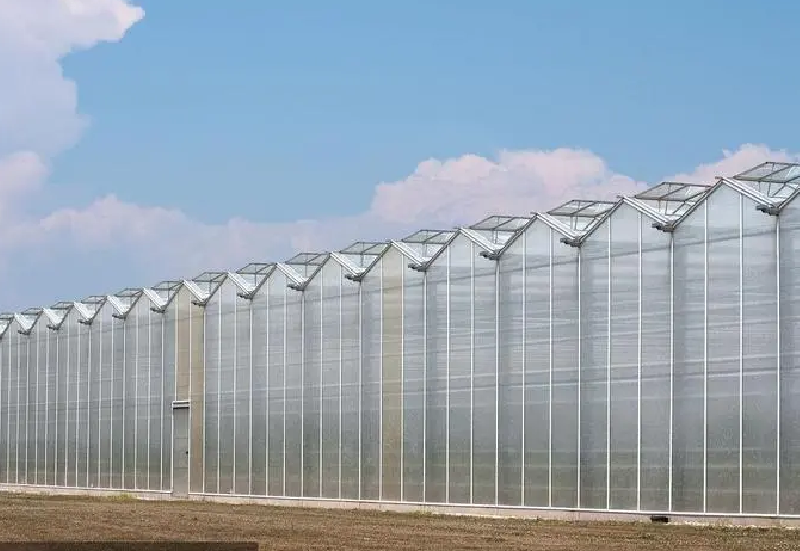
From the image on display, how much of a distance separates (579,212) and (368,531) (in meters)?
13.0

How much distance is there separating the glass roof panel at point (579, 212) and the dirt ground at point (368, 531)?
9537 millimetres

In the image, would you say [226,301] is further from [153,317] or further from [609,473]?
[609,473]

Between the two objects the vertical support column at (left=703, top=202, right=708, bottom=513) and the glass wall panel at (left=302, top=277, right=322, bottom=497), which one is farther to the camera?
the glass wall panel at (left=302, top=277, right=322, bottom=497)

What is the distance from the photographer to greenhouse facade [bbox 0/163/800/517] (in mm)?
40344

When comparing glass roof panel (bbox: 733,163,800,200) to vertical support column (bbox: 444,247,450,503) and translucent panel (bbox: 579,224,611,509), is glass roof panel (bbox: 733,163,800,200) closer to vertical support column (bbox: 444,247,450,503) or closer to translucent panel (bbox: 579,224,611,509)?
translucent panel (bbox: 579,224,611,509)

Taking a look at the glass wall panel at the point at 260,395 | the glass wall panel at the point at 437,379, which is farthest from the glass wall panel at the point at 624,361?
the glass wall panel at the point at 260,395

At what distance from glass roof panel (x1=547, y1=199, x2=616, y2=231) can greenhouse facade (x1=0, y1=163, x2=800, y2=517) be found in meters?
0.07

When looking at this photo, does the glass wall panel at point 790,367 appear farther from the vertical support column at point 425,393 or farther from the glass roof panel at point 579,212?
the vertical support column at point 425,393

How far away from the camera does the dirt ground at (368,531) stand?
34531 millimetres

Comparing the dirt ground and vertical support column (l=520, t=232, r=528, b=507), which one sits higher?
vertical support column (l=520, t=232, r=528, b=507)

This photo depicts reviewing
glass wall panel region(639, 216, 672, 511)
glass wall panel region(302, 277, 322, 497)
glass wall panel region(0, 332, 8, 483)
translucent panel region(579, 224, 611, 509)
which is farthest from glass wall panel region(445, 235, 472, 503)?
glass wall panel region(0, 332, 8, 483)

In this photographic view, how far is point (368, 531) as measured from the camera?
40.4 m

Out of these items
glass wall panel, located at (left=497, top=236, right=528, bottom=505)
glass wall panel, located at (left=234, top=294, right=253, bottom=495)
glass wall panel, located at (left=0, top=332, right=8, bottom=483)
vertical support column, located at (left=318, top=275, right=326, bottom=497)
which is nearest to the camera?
glass wall panel, located at (left=497, top=236, right=528, bottom=505)

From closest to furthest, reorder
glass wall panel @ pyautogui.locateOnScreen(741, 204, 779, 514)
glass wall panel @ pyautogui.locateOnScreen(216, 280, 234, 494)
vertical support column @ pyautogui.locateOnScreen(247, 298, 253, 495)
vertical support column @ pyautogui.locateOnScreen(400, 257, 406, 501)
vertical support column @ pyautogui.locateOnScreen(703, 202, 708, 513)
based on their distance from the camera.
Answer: glass wall panel @ pyautogui.locateOnScreen(741, 204, 779, 514)
vertical support column @ pyautogui.locateOnScreen(703, 202, 708, 513)
vertical support column @ pyautogui.locateOnScreen(400, 257, 406, 501)
vertical support column @ pyautogui.locateOnScreen(247, 298, 253, 495)
glass wall panel @ pyautogui.locateOnScreen(216, 280, 234, 494)
